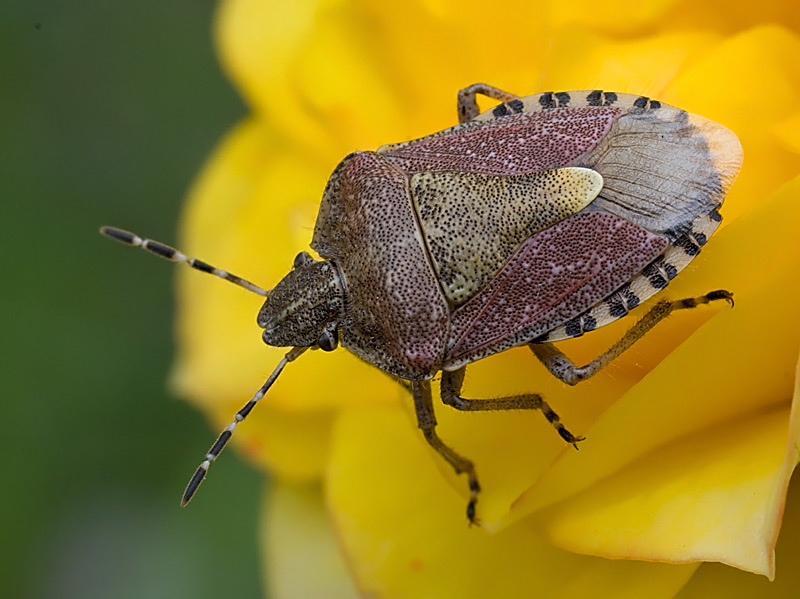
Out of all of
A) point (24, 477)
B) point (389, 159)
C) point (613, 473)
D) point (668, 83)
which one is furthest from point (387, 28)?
point (24, 477)

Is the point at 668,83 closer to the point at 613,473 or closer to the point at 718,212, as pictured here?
the point at 718,212

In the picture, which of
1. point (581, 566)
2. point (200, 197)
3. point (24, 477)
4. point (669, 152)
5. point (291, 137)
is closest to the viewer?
point (581, 566)

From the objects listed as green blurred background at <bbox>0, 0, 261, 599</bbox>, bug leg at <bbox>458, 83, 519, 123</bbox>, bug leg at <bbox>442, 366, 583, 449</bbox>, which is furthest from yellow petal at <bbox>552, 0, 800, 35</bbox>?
green blurred background at <bbox>0, 0, 261, 599</bbox>

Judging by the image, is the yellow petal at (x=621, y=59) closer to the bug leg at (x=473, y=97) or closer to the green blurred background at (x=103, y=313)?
the bug leg at (x=473, y=97)

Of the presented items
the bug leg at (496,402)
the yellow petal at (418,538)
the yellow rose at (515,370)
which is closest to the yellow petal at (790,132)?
the yellow rose at (515,370)

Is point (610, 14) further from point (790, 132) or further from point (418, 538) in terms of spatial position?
point (418, 538)

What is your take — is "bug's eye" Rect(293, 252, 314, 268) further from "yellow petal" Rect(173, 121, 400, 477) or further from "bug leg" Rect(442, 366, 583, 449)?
"bug leg" Rect(442, 366, 583, 449)

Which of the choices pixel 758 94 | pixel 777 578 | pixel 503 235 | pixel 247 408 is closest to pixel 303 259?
pixel 247 408
